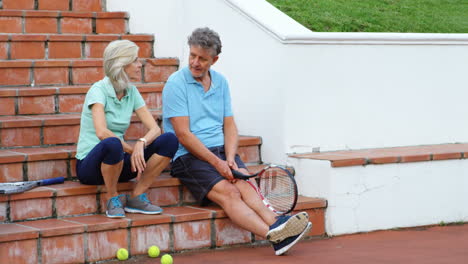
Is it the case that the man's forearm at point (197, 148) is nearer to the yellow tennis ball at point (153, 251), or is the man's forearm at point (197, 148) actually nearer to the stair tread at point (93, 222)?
the stair tread at point (93, 222)

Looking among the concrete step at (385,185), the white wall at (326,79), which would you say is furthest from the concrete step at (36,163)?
the concrete step at (385,185)

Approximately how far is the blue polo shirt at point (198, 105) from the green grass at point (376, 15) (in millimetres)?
2877

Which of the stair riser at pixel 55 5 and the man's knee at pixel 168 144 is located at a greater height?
the stair riser at pixel 55 5

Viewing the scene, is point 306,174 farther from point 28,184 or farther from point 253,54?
point 28,184

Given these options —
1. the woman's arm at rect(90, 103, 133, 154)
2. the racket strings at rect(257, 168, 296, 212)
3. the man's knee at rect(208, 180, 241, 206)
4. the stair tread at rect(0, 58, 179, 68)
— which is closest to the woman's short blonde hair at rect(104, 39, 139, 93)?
the woman's arm at rect(90, 103, 133, 154)

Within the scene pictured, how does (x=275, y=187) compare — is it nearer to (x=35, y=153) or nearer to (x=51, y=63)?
(x=35, y=153)

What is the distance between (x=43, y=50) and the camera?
773cm

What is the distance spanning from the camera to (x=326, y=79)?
23.9 feet

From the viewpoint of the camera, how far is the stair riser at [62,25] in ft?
26.1

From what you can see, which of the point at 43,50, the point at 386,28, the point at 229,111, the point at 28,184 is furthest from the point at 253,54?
the point at 386,28

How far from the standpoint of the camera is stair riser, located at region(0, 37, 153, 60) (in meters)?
7.57

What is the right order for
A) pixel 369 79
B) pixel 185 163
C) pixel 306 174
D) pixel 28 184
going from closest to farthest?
pixel 28 184 → pixel 185 163 → pixel 306 174 → pixel 369 79

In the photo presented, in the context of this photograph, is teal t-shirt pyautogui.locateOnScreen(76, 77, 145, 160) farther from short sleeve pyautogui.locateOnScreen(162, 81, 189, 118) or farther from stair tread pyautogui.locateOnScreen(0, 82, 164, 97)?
stair tread pyautogui.locateOnScreen(0, 82, 164, 97)

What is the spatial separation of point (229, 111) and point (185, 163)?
0.58 metres
